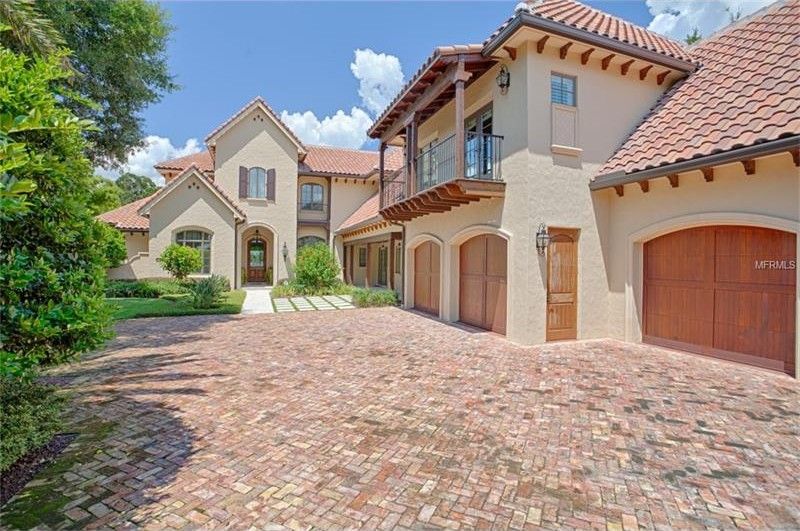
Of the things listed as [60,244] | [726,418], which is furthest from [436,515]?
[60,244]

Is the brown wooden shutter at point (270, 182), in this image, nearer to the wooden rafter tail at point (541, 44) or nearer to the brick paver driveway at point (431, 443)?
the brick paver driveway at point (431, 443)

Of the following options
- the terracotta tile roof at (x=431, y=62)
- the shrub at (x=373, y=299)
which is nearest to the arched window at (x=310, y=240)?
the shrub at (x=373, y=299)

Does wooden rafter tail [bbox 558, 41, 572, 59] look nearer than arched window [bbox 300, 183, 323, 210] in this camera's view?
Yes

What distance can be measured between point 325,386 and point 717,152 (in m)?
8.02

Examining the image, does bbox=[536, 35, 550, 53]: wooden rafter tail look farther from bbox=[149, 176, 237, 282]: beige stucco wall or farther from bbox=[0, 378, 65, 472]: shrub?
bbox=[149, 176, 237, 282]: beige stucco wall

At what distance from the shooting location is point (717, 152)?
692 cm

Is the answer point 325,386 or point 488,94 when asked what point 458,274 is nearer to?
point 488,94

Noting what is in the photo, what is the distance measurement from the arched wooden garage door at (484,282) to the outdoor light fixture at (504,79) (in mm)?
3681

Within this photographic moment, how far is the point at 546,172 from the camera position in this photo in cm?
891

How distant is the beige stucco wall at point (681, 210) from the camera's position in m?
6.48

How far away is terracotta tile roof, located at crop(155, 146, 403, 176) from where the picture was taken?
25875 millimetres

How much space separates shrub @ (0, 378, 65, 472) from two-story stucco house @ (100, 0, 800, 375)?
8033mm

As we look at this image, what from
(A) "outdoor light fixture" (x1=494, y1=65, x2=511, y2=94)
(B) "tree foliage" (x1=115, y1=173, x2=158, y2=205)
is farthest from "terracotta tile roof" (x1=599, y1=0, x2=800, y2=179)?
(B) "tree foliage" (x1=115, y1=173, x2=158, y2=205)

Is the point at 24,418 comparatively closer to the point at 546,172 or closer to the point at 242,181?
the point at 546,172
